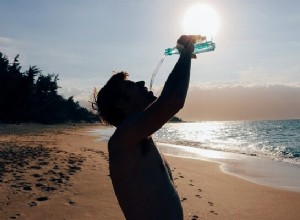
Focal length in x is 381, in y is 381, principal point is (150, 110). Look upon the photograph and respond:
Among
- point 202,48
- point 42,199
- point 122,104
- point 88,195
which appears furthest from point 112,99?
point 88,195

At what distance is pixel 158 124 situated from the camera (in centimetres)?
214

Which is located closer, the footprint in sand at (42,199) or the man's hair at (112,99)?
the man's hair at (112,99)

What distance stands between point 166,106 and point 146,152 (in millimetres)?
396

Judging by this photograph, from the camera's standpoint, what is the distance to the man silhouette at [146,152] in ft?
6.88

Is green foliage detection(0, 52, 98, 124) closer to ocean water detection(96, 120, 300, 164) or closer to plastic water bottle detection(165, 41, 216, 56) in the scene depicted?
ocean water detection(96, 120, 300, 164)

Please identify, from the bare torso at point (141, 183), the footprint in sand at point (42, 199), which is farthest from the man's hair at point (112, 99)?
the footprint in sand at point (42, 199)

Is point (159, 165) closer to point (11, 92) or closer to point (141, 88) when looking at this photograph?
point (141, 88)

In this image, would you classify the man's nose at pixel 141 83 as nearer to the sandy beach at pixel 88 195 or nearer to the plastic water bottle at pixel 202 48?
the plastic water bottle at pixel 202 48

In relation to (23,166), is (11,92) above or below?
above

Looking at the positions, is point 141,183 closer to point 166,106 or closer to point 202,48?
point 166,106

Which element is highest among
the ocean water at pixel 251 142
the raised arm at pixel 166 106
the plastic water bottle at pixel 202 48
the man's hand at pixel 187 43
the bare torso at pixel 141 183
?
the plastic water bottle at pixel 202 48

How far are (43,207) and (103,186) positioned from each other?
2344 millimetres

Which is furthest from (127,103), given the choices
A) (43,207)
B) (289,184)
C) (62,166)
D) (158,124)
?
(289,184)

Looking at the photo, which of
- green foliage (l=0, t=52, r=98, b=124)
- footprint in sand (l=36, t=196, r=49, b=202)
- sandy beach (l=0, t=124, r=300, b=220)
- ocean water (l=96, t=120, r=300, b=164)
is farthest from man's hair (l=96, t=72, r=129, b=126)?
green foliage (l=0, t=52, r=98, b=124)
